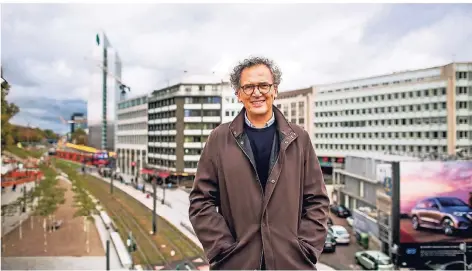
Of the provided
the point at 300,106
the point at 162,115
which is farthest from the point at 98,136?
the point at 162,115

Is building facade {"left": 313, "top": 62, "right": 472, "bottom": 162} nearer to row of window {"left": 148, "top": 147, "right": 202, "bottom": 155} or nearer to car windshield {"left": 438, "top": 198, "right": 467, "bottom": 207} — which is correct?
car windshield {"left": 438, "top": 198, "right": 467, "bottom": 207}

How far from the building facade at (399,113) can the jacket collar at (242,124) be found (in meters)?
10.9

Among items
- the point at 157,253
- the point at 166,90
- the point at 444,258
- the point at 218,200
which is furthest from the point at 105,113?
the point at 218,200

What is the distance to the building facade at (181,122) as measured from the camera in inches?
413

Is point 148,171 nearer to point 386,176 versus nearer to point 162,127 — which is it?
point 162,127

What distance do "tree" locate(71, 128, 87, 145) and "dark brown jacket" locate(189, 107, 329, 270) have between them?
31551 millimetres

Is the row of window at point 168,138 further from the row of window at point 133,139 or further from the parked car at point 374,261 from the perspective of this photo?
the parked car at point 374,261

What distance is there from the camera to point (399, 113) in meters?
16.3

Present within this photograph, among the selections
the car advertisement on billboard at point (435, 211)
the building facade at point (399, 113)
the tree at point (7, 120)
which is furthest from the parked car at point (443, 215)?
the tree at point (7, 120)

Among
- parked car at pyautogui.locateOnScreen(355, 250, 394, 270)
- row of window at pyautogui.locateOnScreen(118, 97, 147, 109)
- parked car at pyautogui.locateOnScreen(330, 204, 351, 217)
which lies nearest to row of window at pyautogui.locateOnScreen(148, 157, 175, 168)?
row of window at pyautogui.locateOnScreen(118, 97, 147, 109)

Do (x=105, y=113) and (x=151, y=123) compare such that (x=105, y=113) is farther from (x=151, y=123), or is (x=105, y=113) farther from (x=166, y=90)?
(x=166, y=90)

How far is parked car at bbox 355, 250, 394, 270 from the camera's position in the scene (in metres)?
7.88

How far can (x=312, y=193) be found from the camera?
3.86 feet

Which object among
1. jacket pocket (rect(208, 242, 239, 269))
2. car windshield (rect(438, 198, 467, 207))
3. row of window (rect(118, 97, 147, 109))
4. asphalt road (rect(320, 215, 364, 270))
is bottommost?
asphalt road (rect(320, 215, 364, 270))
